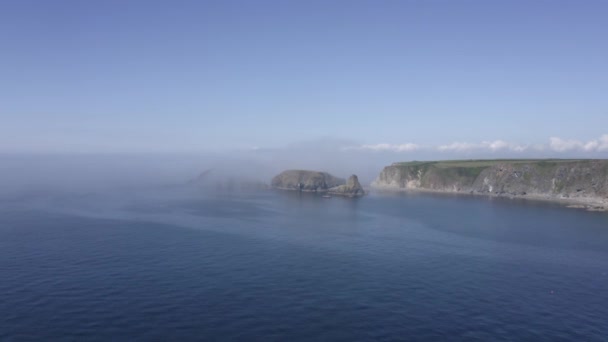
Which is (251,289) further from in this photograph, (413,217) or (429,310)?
(413,217)

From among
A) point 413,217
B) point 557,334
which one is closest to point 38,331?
point 557,334

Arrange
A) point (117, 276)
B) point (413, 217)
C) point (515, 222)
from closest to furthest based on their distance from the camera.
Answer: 1. point (117, 276)
2. point (515, 222)
3. point (413, 217)

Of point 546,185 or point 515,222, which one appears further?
point 546,185

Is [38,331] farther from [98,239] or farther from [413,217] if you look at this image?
[413,217]

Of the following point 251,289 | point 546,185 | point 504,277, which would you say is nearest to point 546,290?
point 504,277

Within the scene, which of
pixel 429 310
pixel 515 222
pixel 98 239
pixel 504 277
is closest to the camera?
pixel 429 310

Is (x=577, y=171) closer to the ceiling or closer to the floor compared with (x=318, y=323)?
closer to the ceiling
